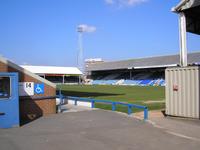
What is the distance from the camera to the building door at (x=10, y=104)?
12602 mm

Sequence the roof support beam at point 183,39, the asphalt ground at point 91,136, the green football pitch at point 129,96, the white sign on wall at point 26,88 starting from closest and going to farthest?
the asphalt ground at point 91,136 → the white sign on wall at point 26,88 → the roof support beam at point 183,39 → the green football pitch at point 129,96

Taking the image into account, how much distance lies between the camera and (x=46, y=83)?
17.3 meters

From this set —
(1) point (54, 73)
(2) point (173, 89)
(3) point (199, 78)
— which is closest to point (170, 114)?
(2) point (173, 89)

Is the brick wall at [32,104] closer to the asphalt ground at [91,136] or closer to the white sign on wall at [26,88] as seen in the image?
the white sign on wall at [26,88]

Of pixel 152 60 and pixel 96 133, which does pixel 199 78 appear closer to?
pixel 96 133

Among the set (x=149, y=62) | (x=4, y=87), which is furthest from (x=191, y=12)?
(x=149, y=62)

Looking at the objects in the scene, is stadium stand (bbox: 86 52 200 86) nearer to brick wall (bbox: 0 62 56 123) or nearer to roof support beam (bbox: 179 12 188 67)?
roof support beam (bbox: 179 12 188 67)

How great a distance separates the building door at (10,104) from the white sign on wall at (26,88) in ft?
9.77

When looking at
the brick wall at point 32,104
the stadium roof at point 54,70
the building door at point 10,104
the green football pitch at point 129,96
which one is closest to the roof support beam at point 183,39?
the green football pitch at point 129,96

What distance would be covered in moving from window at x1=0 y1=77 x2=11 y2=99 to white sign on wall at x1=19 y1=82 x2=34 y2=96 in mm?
2594

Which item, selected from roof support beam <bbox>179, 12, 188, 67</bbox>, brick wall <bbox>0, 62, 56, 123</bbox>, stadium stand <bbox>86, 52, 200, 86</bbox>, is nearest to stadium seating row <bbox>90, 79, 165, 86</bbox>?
stadium stand <bbox>86, 52, 200, 86</bbox>

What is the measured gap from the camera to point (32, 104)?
54.1 feet

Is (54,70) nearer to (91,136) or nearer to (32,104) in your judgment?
(32,104)

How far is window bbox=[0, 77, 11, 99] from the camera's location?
42.7 ft
